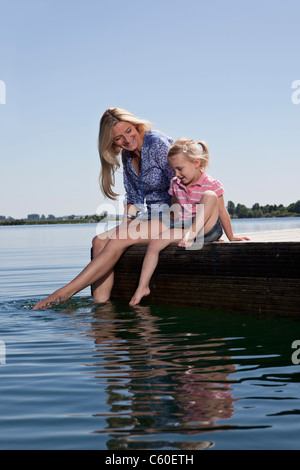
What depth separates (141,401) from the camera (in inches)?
116

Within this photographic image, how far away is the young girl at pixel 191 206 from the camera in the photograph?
5.26 m

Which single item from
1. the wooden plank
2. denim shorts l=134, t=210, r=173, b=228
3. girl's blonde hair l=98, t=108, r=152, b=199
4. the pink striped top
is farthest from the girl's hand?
girl's blonde hair l=98, t=108, r=152, b=199

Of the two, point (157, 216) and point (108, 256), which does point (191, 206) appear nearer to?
point (157, 216)

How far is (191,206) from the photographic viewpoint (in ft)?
17.8

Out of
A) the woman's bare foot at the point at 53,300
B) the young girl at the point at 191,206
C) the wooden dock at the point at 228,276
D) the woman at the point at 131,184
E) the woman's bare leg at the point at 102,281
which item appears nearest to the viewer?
the wooden dock at the point at 228,276

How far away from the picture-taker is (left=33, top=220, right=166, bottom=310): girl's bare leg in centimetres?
567

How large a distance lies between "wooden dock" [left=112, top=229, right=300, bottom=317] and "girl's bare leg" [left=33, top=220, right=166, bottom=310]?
0.44ft

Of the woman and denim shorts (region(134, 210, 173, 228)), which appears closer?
the woman

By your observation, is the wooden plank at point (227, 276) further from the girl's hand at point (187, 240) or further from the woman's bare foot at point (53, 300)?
the woman's bare foot at point (53, 300)

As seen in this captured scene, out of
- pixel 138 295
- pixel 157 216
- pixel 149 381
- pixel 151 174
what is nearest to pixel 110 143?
pixel 151 174

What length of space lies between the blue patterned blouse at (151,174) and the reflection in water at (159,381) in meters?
1.29

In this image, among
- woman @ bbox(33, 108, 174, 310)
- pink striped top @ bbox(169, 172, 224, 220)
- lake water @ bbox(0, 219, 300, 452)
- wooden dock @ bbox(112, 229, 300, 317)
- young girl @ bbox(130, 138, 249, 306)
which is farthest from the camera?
woman @ bbox(33, 108, 174, 310)

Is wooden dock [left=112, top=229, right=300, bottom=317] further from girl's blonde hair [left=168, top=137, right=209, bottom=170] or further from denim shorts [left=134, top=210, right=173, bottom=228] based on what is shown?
girl's blonde hair [left=168, top=137, right=209, bottom=170]

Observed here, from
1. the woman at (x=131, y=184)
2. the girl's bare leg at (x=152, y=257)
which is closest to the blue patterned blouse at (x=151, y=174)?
the woman at (x=131, y=184)
